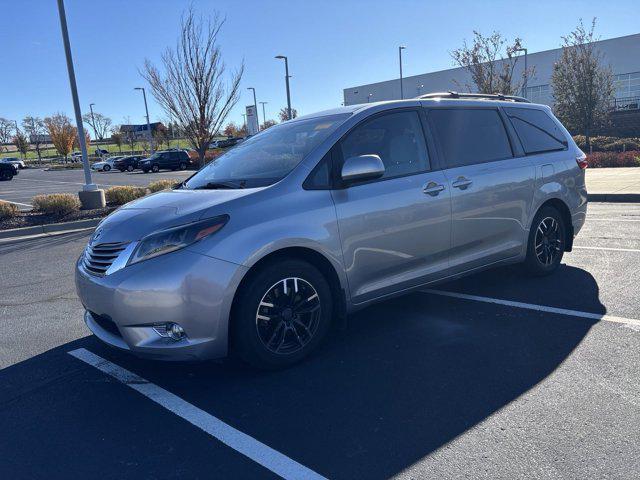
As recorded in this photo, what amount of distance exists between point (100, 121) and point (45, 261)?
87.4 metres

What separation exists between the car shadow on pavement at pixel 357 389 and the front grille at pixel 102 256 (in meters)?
0.78

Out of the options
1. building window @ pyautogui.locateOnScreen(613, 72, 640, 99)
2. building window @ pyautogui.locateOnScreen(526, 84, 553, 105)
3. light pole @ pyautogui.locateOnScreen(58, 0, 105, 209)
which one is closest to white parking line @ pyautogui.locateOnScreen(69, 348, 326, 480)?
light pole @ pyautogui.locateOnScreen(58, 0, 105, 209)

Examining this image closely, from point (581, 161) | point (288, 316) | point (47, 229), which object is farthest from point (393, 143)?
point (47, 229)

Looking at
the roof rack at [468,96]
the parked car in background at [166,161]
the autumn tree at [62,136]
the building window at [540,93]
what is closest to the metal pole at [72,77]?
the roof rack at [468,96]

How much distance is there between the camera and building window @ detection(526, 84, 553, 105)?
51156 mm

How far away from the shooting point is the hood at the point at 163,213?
337 centimetres

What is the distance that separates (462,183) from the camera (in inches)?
176

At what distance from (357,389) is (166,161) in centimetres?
4021

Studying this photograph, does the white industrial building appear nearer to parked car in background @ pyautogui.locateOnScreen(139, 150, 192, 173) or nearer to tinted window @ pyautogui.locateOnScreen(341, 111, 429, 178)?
parked car in background @ pyautogui.locateOnScreen(139, 150, 192, 173)

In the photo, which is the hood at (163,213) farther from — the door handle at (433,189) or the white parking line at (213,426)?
the door handle at (433,189)

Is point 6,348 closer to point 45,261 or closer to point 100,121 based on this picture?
point 45,261

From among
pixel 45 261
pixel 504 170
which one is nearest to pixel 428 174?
pixel 504 170

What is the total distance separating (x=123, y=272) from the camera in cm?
327

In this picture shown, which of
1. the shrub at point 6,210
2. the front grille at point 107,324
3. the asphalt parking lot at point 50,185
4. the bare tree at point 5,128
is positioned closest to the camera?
the front grille at point 107,324
